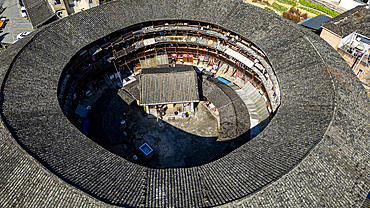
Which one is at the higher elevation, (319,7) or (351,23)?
(319,7)

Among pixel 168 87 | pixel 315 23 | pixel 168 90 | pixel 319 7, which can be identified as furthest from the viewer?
pixel 319 7

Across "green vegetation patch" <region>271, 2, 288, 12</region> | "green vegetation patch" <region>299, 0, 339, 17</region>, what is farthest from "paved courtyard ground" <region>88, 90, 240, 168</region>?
"green vegetation patch" <region>299, 0, 339, 17</region>

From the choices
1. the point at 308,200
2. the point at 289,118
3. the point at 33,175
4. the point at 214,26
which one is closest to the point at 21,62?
the point at 33,175

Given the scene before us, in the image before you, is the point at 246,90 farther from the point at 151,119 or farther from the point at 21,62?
the point at 21,62

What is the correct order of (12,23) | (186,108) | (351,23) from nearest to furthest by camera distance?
(186,108), (351,23), (12,23)

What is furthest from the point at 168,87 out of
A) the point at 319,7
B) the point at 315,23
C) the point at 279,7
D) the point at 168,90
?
the point at 319,7

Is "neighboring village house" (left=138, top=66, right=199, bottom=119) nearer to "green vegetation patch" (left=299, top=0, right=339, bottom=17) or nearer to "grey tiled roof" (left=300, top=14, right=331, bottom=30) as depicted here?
"grey tiled roof" (left=300, top=14, right=331, bottom=30)

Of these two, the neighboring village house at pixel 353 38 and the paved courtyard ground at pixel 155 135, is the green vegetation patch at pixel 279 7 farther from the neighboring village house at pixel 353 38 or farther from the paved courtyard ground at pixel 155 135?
the paved courtyard ground at pixel 155 135

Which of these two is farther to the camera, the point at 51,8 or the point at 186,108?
the point at 51,8

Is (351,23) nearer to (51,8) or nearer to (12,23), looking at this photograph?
(51,8)
